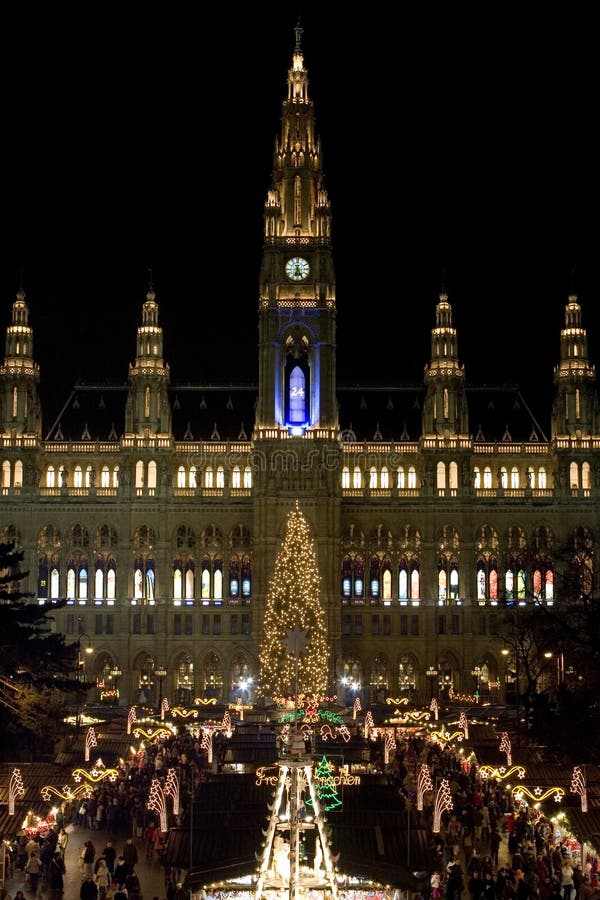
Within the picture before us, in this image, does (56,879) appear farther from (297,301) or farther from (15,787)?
(297,301)

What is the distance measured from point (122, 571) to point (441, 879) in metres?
77.8

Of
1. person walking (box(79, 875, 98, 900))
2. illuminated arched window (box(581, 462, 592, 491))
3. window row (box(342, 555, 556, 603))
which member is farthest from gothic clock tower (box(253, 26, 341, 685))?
person walking (box(79, 875, 98, 900))

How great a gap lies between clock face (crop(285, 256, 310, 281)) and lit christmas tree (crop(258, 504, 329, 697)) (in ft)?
78.6

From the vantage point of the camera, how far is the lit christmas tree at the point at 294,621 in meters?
104

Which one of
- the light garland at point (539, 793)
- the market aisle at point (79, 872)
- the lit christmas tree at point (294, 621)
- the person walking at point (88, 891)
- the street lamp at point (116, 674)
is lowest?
the market aisle at point (79, 872)

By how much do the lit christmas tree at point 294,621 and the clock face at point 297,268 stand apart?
23.9 metres

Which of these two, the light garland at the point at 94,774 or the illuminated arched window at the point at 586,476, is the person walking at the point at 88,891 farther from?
the illuminated arched window at the point at 586,476

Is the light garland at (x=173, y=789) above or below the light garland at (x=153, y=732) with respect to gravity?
below

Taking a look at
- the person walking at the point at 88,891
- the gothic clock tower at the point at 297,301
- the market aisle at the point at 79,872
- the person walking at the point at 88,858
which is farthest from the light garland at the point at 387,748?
the gothic clock tower at the point at 297,301

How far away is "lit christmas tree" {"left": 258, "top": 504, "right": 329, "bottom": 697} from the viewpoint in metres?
104

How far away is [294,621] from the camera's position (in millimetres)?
106438

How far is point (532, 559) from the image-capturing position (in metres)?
122

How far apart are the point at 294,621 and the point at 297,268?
3443 cm

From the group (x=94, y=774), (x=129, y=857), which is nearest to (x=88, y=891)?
(x=129, y=857)
